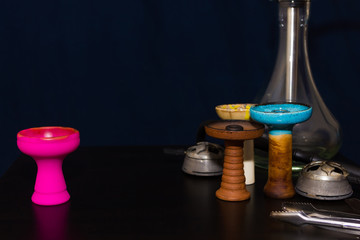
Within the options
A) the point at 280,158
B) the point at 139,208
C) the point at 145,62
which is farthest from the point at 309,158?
the point at 145,62

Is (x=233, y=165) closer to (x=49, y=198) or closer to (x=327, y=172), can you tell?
(x=327, y=172)

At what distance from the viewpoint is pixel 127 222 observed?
0.62m

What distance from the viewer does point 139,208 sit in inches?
26.3

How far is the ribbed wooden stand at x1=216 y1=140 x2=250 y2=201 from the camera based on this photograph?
0.68 metres

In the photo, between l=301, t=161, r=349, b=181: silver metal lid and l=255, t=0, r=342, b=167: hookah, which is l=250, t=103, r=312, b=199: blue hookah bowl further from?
l=255, t=0, r=342, b=167: hookah

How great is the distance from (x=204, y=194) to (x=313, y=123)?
230mm

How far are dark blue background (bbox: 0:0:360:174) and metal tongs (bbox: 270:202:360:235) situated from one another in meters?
0.68

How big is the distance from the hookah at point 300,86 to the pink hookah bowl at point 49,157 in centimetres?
32

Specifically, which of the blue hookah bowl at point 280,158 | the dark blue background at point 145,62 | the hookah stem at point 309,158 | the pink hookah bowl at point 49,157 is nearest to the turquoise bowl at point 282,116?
the blue hookah bowl at point 280,158

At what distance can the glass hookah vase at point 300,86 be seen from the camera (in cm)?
84

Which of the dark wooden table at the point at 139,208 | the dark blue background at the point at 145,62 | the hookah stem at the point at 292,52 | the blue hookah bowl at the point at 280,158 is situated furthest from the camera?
the dark blue background at the point at 145,62

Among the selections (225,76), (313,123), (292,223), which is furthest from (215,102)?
(292,223)

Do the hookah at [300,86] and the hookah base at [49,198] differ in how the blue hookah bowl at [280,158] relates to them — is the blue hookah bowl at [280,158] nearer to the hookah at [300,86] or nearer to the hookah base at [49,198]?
the hookah at [300,86]

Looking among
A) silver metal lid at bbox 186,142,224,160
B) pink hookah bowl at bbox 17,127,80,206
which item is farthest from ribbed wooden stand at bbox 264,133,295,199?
pink hookah bowl at bbox 17,127,80,206
